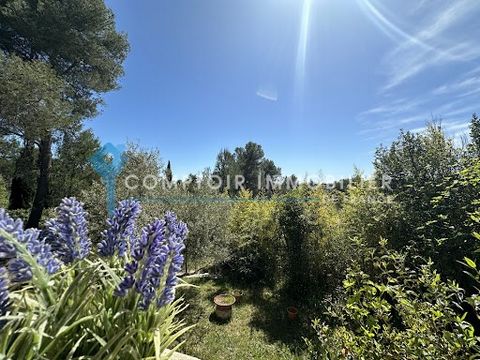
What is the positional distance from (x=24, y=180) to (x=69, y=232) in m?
15.2

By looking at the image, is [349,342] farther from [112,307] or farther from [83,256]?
[83,256]

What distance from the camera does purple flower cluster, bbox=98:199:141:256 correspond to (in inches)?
46.1

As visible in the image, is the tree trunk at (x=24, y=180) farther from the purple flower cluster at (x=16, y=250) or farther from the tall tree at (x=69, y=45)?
the purple flower cluster at (x=16, y=250)

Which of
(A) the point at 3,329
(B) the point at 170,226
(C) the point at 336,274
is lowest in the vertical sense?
(C) the point at 336,274

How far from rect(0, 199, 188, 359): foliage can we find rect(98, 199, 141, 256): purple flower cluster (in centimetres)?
5

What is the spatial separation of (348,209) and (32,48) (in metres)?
12.3

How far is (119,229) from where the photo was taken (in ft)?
3.93

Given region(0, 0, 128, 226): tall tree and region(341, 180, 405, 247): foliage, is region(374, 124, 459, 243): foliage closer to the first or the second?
region(341, 180, 405, 247): foliage

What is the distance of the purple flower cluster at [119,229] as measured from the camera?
1.17m

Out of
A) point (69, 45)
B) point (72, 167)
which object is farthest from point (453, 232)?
point (72, 167)

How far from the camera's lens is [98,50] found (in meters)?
10.4

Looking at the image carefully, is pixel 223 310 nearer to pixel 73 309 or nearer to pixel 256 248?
pixel 256 248

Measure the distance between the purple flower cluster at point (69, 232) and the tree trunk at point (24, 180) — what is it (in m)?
13.2

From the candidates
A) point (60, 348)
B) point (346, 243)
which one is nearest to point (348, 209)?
point (346, 243)
